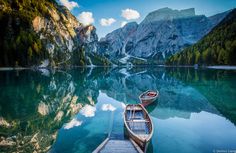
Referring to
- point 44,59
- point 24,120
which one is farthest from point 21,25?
point 24,120

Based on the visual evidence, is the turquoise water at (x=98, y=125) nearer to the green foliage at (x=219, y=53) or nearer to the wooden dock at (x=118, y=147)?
the wooden dock at (x=118, y=147)

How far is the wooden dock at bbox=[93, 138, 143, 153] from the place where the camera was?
13.8m

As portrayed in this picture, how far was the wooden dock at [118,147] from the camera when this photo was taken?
1377 centimetres

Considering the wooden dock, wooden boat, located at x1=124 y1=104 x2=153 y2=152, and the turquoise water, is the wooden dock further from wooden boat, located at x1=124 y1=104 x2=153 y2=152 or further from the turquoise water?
the turquoise water

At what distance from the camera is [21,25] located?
178375 mm

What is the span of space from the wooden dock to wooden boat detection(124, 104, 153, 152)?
39 cm

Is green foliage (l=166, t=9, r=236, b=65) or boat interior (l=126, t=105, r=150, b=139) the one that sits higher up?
green foliage (l=166, t=9, r=236, b=65)

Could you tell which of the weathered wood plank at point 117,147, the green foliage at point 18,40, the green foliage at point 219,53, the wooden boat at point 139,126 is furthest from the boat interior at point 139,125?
the green foliage at point 18,40

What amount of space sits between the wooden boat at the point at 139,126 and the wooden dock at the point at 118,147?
0.39 meters

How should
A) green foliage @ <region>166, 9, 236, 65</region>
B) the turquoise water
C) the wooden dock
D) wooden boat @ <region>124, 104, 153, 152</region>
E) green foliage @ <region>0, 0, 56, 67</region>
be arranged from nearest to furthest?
the wooden dock
wooden boat @ <region>124, 104, 153, 152</region>
the turquoise water
green foliage @ <region>166, 9, 236, 65</region>
green foliage @ <region>0, 0, 56, 67</region>

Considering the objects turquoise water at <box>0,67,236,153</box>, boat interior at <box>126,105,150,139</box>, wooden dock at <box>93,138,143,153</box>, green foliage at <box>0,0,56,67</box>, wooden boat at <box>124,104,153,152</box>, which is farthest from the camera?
green foliage at <box>0,0,56,67</box>

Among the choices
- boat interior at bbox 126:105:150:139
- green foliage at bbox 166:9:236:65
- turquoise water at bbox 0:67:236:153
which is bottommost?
turquoise water at bbox 0:67:236:153

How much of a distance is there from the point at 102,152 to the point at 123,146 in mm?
1835

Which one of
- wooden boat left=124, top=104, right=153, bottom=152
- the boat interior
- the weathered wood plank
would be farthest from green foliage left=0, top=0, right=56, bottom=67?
the weathered wood plank
